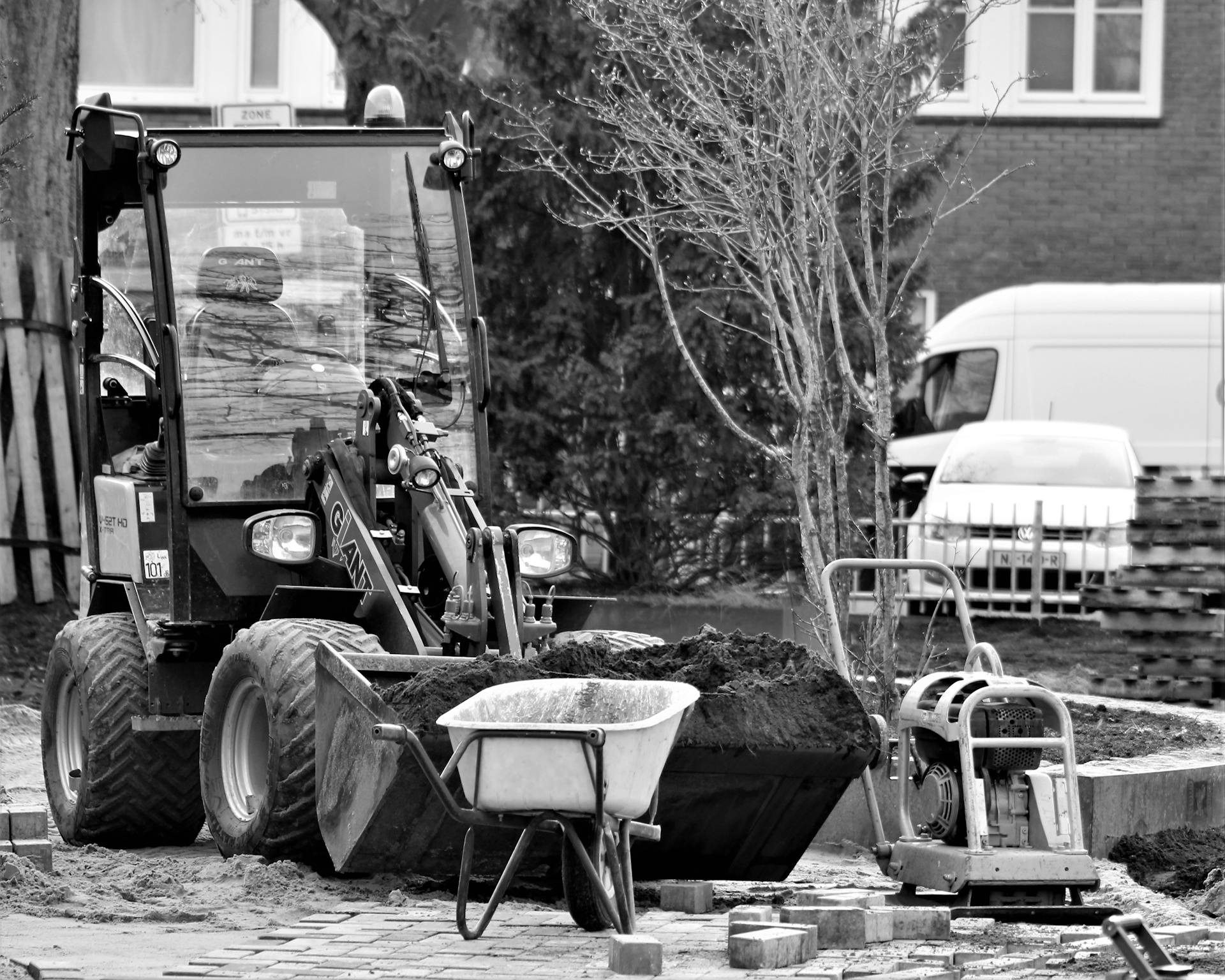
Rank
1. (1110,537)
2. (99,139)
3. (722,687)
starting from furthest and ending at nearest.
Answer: (1110,537)
(99,139)
(722,687)

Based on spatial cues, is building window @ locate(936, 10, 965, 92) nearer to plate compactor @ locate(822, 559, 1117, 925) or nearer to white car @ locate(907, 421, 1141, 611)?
white car @ locate(907, 421, 1141, 611)

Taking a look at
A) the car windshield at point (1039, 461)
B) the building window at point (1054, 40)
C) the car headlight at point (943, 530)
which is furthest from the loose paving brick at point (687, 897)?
the building window at point (1054, 40)

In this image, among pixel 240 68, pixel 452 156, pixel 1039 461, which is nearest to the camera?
pixel 452 156

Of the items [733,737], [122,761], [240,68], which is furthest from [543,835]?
[240,68]

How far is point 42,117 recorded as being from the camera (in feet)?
49.4

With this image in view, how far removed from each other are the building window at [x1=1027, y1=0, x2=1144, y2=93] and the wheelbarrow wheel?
19.7 m

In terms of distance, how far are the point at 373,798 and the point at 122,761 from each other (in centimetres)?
224

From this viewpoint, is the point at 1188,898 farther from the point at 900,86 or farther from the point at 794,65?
the point at 900,86

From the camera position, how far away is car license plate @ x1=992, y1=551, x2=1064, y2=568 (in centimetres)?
1659

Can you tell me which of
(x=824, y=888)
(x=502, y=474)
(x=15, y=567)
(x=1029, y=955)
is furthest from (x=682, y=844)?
(x=15, y=567)

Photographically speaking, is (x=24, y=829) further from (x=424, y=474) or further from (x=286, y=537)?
(x=424, y=474)

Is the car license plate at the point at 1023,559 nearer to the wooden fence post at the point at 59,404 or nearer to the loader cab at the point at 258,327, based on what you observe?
the wooden fence post at the point at 59,404

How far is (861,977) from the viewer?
586 centimetres

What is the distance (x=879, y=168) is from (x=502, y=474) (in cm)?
459
